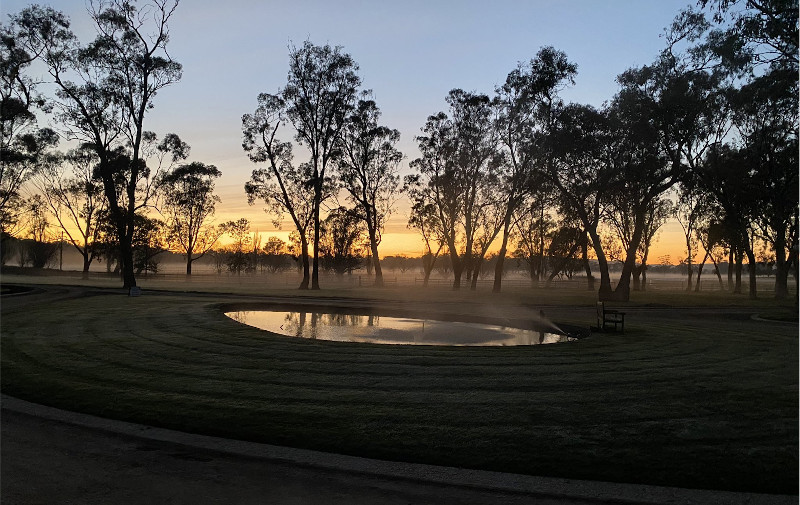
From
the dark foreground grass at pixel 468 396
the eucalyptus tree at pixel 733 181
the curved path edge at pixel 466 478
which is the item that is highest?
the eucalyptus tree at pixel 733 181

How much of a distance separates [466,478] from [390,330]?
11.7 meters

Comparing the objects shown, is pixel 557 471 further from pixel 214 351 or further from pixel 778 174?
pixel 778 174

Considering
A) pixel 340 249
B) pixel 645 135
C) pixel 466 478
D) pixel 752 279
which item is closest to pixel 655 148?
pixel 645 135

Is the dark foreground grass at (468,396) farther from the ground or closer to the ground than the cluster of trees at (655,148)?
closer to the ground

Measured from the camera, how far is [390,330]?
53.9ft

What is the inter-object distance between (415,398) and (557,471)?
2.80 metres

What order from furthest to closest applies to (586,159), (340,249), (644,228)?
(340,249) → (644,228) → (586,159)

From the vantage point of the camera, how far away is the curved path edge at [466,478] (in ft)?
14.6

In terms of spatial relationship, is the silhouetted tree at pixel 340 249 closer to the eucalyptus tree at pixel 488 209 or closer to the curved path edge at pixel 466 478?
the eucalyptus tree at pixel 488 209

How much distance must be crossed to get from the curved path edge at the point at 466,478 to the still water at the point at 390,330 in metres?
7.96

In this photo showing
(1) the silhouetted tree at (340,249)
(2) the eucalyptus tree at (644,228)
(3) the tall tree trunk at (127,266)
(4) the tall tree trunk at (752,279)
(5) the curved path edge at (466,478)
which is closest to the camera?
(5) the curved path edge at (466,478)

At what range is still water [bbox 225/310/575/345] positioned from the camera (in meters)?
14.2

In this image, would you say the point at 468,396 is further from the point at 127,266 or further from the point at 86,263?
the point at 86,263

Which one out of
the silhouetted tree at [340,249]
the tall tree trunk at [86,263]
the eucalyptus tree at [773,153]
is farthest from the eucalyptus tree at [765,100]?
the tall tree trunk at [86,263]
